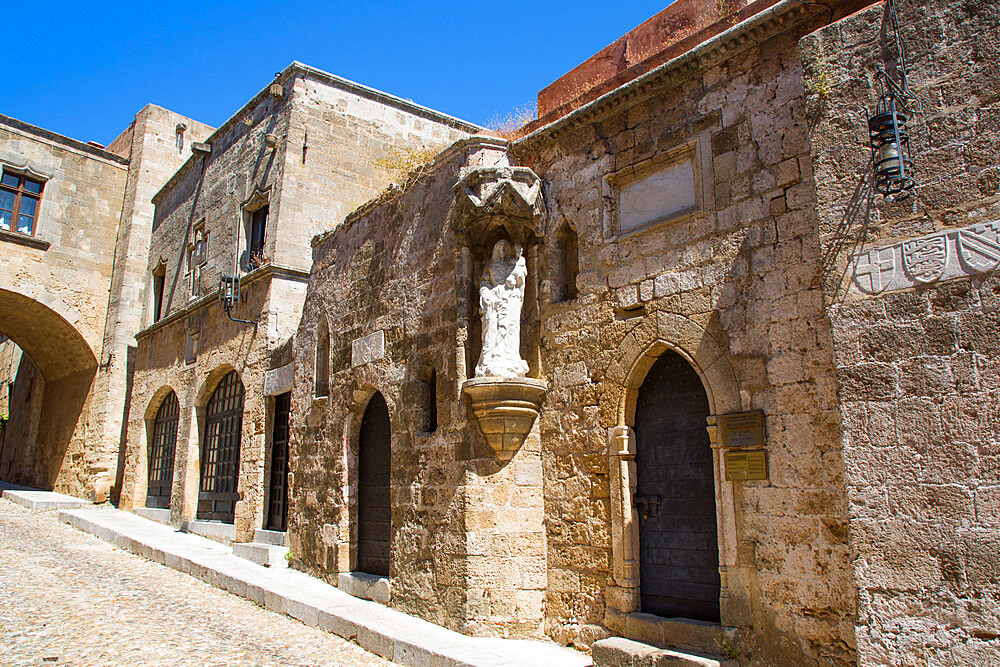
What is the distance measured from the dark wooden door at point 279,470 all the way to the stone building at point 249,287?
0.06 feet

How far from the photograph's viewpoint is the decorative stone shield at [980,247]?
364cm

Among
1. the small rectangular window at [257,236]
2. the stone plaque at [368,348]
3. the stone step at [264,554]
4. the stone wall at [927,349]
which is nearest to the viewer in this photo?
the stone wall at [927,349]

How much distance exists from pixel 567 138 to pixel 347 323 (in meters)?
3.54

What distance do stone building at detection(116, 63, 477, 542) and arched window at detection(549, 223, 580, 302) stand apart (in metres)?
4.89

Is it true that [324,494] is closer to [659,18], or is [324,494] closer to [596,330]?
[596,330]

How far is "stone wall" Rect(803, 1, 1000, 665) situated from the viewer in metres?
3.55

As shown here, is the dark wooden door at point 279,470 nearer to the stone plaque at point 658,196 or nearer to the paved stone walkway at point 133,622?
the paved stone walkway at point 133,622

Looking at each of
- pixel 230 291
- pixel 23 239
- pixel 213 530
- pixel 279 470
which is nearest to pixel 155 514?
pixel 213 530

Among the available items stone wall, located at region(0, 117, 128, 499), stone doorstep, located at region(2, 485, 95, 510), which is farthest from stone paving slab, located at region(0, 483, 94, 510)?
stone wall, located at region(0, 117, 128, 499)

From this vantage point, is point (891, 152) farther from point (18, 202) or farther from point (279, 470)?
point (18, 202)

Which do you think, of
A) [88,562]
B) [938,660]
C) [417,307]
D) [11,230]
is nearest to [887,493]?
[938,660]

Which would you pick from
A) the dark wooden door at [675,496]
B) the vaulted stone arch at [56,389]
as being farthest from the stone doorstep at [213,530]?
the dark wooden door at [675,496]

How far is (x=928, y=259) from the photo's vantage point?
12.6 feet

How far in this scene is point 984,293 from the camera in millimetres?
3637
